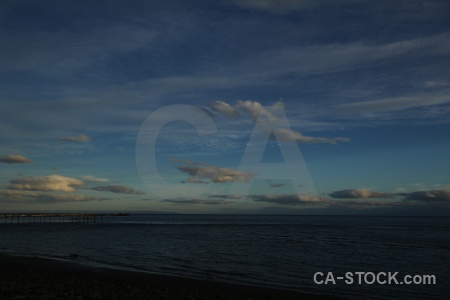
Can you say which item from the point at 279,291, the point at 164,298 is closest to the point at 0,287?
the point at 164,298

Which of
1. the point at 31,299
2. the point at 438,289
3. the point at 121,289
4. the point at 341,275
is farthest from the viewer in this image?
the point at 341,275

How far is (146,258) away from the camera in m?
37.5

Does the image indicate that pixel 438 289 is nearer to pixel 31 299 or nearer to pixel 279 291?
pixel 279 291

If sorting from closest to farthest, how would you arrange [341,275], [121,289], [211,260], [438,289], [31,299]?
1. [31,299]
2. [121,289]
3. [438,289]
4. [341,275]
5. [211,260]

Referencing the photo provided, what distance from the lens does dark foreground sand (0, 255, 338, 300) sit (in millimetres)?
16266

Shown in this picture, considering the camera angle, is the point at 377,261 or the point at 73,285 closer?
the point at 73,285

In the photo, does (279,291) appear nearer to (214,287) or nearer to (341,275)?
(214,287)

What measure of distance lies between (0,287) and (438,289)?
24.7m

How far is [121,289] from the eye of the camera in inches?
734

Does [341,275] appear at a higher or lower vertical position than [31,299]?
lower

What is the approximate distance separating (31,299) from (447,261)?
3672 cm

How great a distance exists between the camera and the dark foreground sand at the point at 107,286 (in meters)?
16.3

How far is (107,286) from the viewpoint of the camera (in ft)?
63.4

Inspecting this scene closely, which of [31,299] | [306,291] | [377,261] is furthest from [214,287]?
[377,261]
